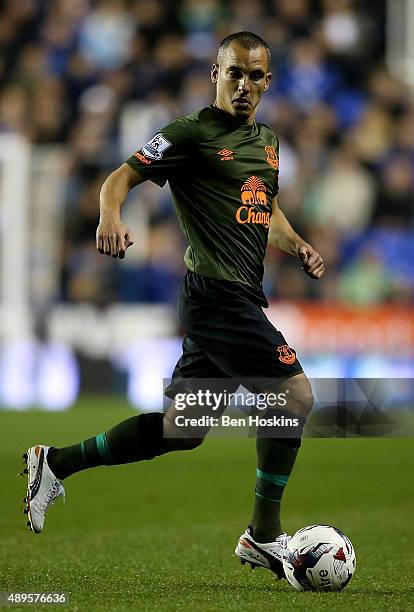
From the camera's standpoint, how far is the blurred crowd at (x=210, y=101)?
13.4m

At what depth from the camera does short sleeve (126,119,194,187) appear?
4.36 meters

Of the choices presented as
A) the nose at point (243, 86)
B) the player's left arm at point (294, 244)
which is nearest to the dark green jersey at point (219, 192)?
the nose at point (243, 86)

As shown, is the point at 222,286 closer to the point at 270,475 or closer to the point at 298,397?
the point at 298,397

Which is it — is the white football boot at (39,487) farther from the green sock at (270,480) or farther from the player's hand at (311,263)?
the player's hand at (311,263)

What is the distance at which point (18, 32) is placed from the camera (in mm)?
16531

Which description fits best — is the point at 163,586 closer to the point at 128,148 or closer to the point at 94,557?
the point at 94,557

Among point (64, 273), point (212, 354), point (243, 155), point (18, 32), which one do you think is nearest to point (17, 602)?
point (212, 354)

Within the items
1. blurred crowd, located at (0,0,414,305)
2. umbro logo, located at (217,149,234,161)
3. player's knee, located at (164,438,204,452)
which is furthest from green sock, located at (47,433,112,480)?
blurred crowd, located at (0,0,414,305)

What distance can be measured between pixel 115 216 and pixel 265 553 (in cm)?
138

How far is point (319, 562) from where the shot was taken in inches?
164

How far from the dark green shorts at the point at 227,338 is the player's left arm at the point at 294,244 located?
10.5 inches

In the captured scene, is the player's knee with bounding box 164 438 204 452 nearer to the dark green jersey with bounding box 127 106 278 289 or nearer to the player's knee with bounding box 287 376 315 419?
A: the player's knee with bounding box 287 376 315 419

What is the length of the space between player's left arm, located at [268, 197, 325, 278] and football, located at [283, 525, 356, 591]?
1041 millimetres

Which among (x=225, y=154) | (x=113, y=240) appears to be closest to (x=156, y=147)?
(x=225, y=154)
